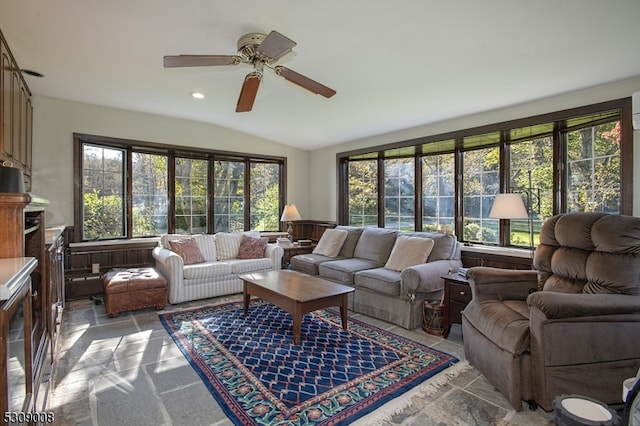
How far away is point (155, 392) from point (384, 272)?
8.22ft

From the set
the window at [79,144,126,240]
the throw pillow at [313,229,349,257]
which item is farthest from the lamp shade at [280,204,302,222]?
the window at [79,144,126,240]

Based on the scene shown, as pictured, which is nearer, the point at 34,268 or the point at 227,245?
the point at 34,268

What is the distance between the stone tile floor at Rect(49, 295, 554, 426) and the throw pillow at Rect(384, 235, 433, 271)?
0.91 meters

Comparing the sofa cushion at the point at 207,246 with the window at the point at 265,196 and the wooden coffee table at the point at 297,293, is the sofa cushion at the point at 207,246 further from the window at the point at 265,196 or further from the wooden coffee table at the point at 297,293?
the wooden coffee table at the point at 297,293

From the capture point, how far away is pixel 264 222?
6230 millimetres

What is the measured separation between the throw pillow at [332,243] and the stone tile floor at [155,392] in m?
2.00

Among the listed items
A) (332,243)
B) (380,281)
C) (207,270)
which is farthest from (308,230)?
(380,281)

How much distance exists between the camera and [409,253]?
4.00m

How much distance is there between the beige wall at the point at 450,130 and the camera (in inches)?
112

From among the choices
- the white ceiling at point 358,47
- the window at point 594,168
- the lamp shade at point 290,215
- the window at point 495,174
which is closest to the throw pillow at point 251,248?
the lamp shade at point 290,215

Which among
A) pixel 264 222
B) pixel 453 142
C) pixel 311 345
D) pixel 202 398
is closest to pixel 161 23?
pixel 202 398

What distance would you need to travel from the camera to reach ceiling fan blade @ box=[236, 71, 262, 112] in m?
2.66

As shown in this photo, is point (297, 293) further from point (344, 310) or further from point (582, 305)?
point (582, 305)

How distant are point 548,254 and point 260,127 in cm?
433
